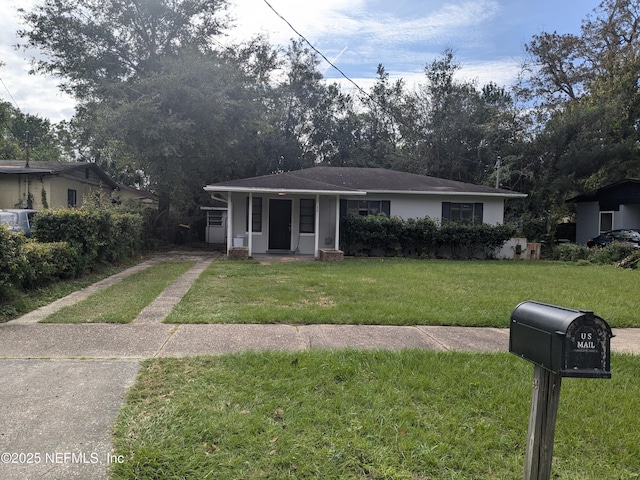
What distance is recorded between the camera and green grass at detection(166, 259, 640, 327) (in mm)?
5840

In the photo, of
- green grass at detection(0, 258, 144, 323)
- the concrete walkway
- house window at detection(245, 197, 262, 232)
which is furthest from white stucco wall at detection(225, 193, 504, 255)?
the concrete walkway

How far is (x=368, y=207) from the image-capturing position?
1633 centimetres

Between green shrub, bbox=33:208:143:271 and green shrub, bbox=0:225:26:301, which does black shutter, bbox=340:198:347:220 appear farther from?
green shrub, bbox=0:225:26:301

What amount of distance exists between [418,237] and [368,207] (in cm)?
235

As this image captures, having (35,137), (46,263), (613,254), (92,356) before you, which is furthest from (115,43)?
(35,137)

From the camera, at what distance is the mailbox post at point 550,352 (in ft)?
5.65

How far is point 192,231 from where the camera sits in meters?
21.0

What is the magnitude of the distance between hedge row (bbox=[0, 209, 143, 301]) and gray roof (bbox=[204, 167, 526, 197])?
11.3 ft

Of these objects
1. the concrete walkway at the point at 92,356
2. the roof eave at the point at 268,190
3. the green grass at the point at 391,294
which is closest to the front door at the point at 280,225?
the roof eave at the point at 268,190

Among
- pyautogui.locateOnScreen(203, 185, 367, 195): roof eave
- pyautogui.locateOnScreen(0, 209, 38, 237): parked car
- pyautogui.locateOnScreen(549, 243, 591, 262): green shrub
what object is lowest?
pyautogui.locateOnScreen(549, 243, 591, 262): green shrub

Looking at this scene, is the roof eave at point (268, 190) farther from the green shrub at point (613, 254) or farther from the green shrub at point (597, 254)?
the green shrub at point (613, 254)

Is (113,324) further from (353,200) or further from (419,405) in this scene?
(353,200)

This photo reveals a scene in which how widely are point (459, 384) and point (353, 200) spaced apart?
42.8 ft

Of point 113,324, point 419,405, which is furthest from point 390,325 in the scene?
point 113,324
